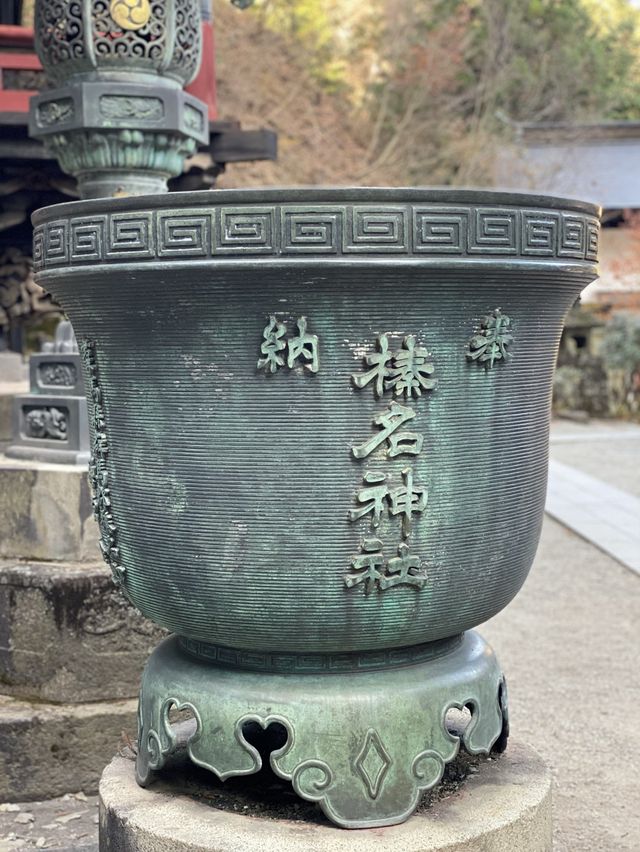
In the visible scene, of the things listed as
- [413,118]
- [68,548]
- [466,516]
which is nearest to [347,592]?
[466,516]

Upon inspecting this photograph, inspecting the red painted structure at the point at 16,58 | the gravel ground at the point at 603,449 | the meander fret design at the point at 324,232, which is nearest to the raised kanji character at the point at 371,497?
the meander fret design at the point at 324,232

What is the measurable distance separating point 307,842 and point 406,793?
202 millimetres

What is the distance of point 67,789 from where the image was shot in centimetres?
312

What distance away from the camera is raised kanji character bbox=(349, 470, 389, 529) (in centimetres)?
178

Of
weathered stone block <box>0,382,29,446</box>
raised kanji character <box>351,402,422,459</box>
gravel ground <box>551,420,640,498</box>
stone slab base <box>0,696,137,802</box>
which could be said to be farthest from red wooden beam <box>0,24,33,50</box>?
gravel ground <box>551,420,640,498</box>

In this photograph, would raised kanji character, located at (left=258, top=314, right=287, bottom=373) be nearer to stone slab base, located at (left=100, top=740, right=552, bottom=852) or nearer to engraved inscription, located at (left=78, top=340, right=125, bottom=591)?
engraved inscription, located at (left=78, top=340, right=125, bottom=591)

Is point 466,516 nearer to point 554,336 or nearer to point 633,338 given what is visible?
point 554,336

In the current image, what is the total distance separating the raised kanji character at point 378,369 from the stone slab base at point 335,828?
78 cm

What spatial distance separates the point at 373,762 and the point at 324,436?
1.95 ft

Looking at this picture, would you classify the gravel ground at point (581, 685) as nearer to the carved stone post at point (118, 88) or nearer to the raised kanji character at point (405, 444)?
the raised kanji character at point (405, 444)

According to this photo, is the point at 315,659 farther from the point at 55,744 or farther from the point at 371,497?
the point at 55,744

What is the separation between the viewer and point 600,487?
9.18 m

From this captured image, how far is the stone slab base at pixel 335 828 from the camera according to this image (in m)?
1.81

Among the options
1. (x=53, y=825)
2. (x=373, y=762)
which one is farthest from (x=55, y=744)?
(x=373, y=762)
